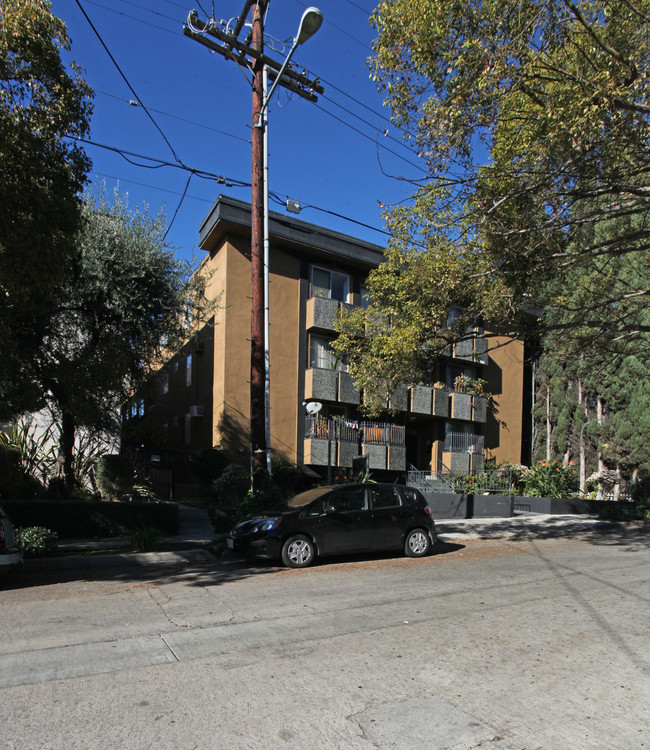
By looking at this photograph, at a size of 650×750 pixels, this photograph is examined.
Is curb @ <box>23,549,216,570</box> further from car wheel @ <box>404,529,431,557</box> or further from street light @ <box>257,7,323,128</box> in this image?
street light @ <box>257,7,323,128</box>

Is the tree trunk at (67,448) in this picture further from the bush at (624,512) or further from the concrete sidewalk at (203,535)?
the bush at (624,512)

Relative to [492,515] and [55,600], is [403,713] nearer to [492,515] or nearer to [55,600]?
[55,600]

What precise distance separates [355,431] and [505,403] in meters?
9.71

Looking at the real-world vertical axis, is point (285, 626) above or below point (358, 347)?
below

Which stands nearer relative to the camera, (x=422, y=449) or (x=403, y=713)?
(x=403, y=713)

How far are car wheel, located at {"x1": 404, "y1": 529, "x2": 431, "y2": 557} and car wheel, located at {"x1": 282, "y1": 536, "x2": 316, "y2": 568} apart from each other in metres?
2.05

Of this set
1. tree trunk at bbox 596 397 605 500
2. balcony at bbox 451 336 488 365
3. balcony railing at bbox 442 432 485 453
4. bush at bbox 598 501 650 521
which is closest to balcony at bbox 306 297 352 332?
balcony at bbox 451 336 488 365

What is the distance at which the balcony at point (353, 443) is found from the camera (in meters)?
20.5

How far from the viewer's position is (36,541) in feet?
33.8

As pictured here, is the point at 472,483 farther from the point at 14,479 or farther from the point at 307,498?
the point at 14,479

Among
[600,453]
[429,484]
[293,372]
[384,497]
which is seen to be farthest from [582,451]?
[384,497]

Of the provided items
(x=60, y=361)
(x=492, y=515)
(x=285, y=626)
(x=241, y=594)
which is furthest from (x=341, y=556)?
(x=492, y=515)

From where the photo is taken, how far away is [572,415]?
27.3m

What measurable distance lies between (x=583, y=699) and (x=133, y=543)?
29.3 ft
